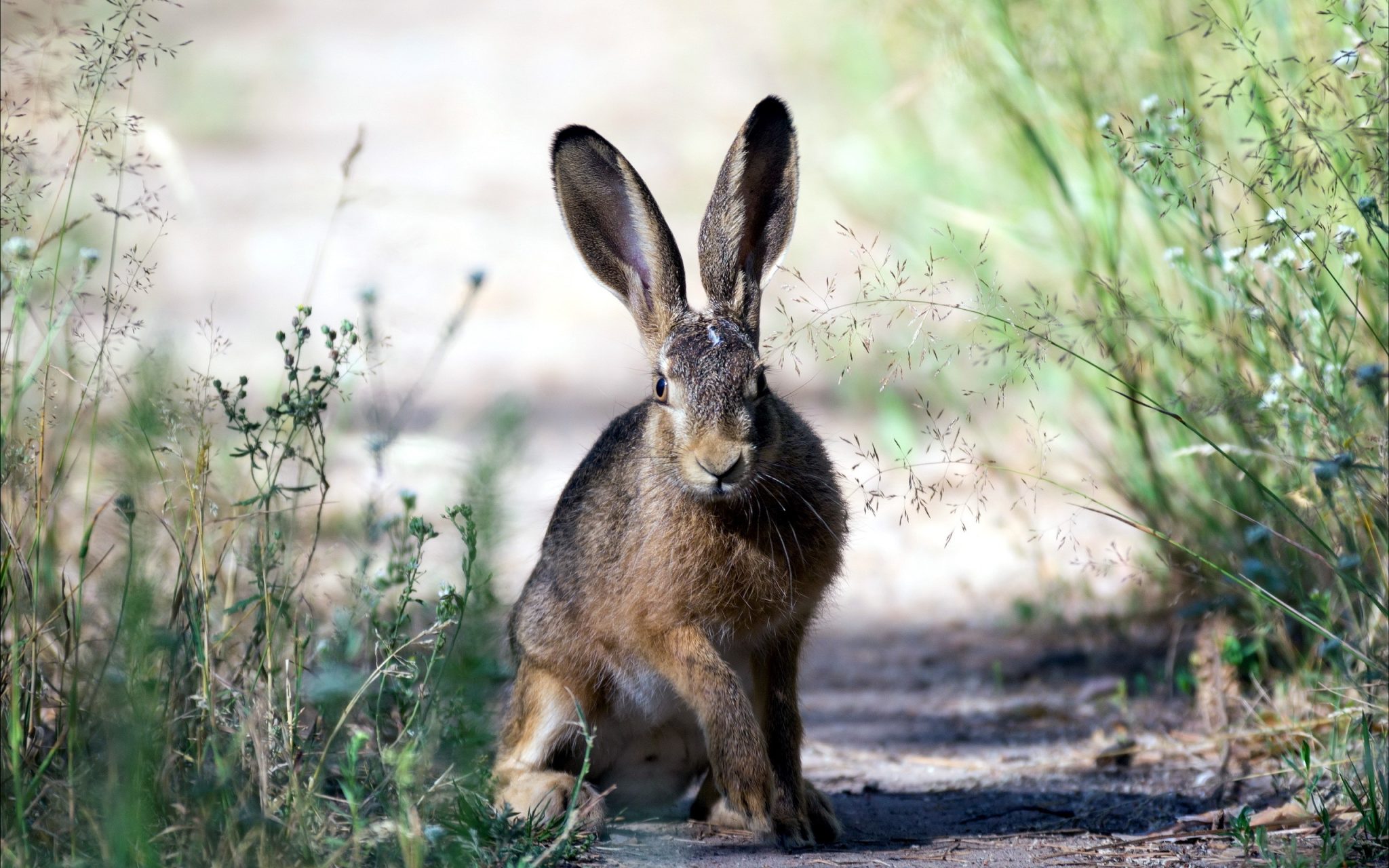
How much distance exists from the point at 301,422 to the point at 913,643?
3808 mm

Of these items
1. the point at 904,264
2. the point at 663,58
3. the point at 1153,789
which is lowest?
the point at 1153,789

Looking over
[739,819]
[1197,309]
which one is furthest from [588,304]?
[739,819]

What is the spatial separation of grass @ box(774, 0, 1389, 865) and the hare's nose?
34 cm

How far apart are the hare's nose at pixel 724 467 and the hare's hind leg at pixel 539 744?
2.65 ft

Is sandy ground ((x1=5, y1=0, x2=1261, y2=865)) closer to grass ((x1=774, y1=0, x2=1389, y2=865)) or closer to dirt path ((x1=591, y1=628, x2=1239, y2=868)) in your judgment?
dirt path ((x1=591, y1=628, x2=1239, y2=868))

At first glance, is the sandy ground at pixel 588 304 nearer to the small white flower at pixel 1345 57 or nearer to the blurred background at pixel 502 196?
the blurred background at pixel 502 196

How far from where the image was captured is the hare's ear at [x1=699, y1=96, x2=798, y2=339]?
386 cm

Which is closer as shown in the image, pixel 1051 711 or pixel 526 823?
pixel 526 823

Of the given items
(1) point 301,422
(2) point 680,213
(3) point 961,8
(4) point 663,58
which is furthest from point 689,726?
(4) point 663,58

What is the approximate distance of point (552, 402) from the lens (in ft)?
28.9

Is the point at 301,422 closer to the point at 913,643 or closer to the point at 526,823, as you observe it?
the point at 526,823

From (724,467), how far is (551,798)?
3.56 feet

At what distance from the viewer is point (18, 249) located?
10.0 feet

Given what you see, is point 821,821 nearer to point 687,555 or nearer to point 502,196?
point 687,555
